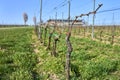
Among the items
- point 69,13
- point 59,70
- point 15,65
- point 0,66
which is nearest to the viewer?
point 59,70

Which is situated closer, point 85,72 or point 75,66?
point 85,72

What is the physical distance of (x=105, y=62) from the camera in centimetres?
1389

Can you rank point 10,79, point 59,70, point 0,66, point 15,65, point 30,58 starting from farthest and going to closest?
point 30,58 → point 15,65 → point 0,66 → point 59,70 → point 10,79

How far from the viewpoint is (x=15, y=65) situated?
14906mm

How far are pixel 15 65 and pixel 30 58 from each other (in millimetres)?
2091

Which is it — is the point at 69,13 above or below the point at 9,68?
above

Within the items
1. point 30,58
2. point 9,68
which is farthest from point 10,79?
point 30,58

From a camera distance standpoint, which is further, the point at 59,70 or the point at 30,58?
the point at 30,58

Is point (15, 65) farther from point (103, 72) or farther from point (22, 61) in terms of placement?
point (103, 72)

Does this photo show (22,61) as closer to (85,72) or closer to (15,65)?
(15,65)

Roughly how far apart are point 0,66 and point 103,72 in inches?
196

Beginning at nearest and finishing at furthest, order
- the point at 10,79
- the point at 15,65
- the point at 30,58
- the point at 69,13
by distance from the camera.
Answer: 1. the point at 10,79
2. the point at 15,65
3. the point at 30,58
4. the point at 69,13

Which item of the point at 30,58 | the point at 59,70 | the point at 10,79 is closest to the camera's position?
the point at 10,79

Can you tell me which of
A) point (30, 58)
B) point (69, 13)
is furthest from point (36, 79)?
point (69, 13)
